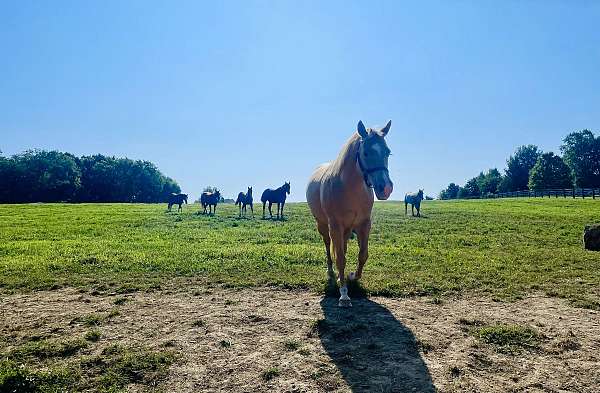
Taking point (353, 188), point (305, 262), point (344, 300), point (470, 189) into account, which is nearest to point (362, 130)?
point (353, 188)

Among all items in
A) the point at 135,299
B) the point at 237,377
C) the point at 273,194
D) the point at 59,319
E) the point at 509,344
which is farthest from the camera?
the point at 273,194

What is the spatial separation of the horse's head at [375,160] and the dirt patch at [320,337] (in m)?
2.04

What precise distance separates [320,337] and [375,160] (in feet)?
8.92

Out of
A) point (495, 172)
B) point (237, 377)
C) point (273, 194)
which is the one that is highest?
point (495, 172)

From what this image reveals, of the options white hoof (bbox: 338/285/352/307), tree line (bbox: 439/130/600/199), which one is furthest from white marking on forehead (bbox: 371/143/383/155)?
tree line (bbox: 439/130/600/199)

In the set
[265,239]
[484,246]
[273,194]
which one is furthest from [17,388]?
[273,194]

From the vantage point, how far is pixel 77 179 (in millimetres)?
89812

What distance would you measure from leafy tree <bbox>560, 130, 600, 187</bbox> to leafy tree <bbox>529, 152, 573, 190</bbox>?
6250 mm

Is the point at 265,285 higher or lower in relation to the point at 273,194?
lower

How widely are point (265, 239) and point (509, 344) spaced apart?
10.7 meters

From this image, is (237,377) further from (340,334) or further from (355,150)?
(355,150)

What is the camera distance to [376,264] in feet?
32.1

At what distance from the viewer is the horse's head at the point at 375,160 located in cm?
550

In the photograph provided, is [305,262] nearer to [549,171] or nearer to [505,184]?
[549,171]
